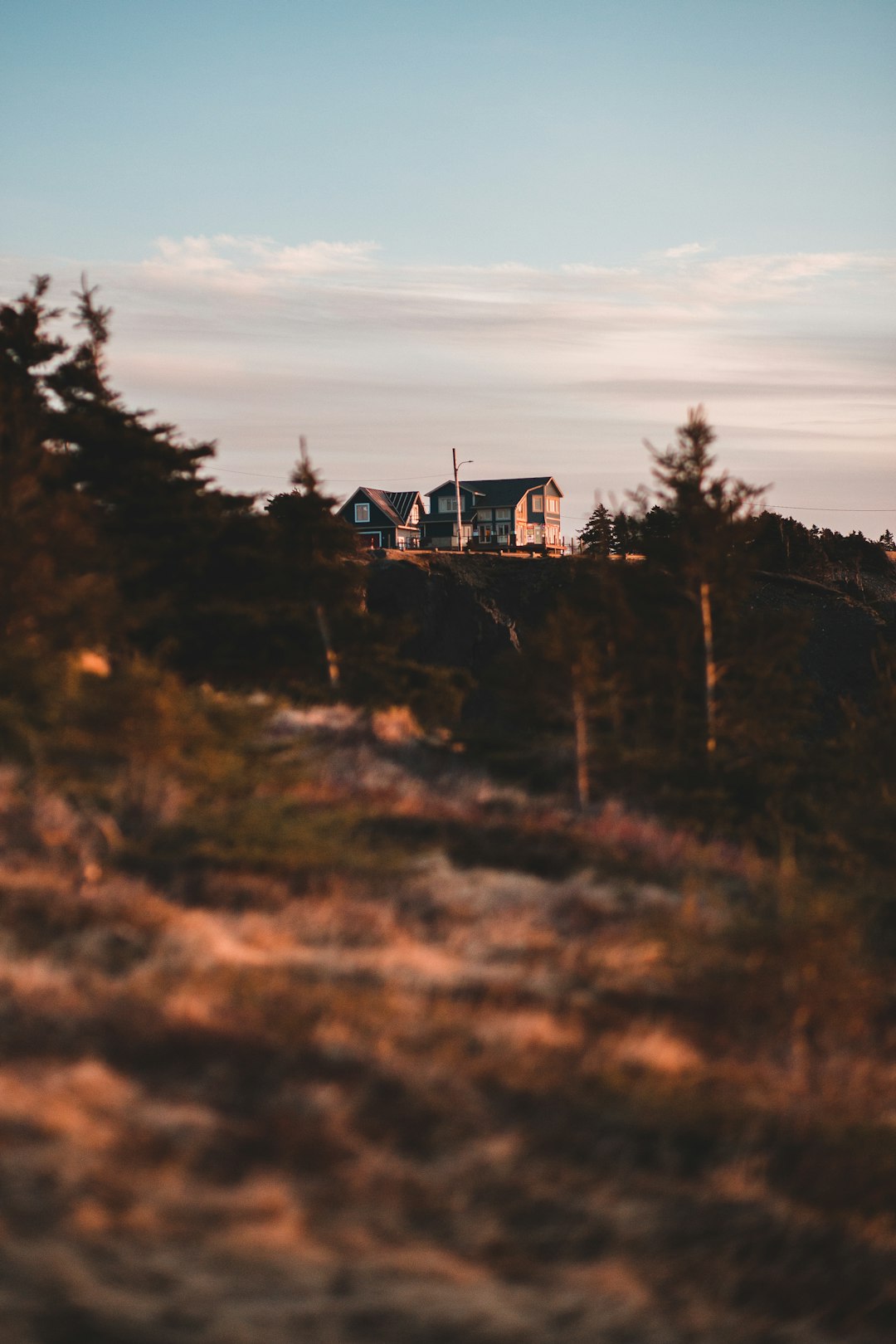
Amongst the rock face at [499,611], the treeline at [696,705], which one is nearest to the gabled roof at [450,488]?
the rock face at [499,611]

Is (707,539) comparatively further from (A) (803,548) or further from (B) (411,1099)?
(A) (803,548)

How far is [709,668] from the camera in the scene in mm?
23391

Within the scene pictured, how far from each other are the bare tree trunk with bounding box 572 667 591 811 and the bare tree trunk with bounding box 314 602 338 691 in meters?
8.95

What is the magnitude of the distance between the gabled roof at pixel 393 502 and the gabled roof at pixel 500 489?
3501 millimetres

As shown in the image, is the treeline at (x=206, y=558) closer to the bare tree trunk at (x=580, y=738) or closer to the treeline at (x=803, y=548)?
the bare tree trunk at (x=580, y=738)

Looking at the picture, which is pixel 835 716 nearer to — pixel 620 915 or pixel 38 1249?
pixel 620 915

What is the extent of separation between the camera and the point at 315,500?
2759 centimetres

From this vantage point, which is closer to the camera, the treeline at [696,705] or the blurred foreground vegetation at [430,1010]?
the blurred foreground vegetation at [430,1010]

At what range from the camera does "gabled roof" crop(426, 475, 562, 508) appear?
108 m

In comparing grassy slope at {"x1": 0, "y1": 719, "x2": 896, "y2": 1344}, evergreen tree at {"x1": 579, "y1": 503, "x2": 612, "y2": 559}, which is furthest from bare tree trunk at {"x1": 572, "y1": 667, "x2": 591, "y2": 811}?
evergreen tree at {"x1": 579, "y1": 503, "x2": 612, "y2": 559}

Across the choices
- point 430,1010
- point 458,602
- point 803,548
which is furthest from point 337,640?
point 803,548

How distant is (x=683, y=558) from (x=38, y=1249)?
1987 centimetres

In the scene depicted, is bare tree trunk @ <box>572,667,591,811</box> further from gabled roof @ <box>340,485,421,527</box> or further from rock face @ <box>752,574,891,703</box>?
gabled roof @ <box>340,485,421,527</box>

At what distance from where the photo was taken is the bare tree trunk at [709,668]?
75.6 ft
